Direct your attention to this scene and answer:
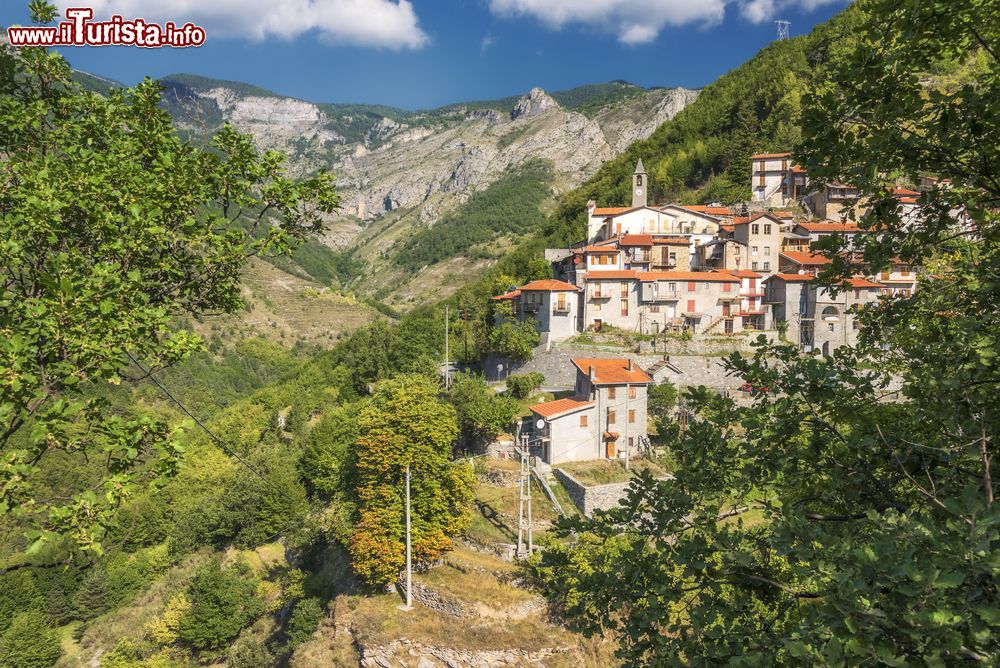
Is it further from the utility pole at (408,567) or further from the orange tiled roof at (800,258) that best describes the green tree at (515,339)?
the orange tiled roof at (800,258)

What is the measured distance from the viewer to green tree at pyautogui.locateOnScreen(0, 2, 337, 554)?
4.85 metres

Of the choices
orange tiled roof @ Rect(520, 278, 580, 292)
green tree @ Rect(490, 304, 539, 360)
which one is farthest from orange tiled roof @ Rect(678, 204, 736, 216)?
green tree @ Rect(490, 304, 539, 360)

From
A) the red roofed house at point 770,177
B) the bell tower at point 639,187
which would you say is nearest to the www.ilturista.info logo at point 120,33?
the bell tower at point 639,187

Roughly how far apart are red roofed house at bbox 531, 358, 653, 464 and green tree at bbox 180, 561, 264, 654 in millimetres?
22009

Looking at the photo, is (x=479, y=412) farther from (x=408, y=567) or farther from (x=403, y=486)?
(x=408, y=567)

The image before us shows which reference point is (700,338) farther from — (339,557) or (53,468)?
(53,468)

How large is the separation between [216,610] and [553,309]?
2988 cm

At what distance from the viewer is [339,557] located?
3397cm

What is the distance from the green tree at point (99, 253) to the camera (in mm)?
4848

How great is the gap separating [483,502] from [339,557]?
11093 millimetres

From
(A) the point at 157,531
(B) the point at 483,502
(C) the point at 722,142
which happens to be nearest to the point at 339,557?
(B) the point at 483,502

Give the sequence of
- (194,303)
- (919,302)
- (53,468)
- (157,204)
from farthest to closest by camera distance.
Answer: (53,468)
(194,303)
(157,204)
(919,302)

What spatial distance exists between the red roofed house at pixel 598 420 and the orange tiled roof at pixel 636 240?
681 inches

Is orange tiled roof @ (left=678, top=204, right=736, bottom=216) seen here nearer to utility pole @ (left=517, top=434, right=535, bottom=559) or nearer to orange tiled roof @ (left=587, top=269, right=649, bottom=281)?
orange tiled roof @ (left=587, top=269, right=649, bottom=281)
